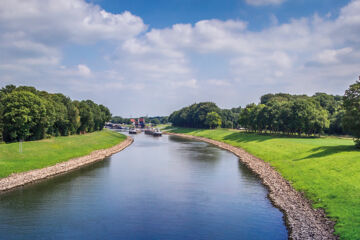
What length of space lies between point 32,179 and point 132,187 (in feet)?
50.9

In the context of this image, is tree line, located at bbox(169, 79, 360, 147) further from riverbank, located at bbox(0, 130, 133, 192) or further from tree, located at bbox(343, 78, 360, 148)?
riverbank, located at bbox(0, 130, 133, 192)

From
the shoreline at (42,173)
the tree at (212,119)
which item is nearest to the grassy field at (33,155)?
the shoreline at (42,173)

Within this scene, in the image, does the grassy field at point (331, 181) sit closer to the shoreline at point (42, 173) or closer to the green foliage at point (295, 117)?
the green foliage at point (295, 117)

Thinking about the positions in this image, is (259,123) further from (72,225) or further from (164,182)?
(72,225)

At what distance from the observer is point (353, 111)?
50.2m

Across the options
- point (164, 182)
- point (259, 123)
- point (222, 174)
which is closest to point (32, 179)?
point (164, 182)

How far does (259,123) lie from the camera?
113 metres

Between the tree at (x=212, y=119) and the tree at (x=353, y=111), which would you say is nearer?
the tree at (x=353, y=111)

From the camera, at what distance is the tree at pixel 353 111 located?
49438mm

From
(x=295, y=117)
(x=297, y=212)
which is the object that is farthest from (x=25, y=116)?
(x=295, y=117)

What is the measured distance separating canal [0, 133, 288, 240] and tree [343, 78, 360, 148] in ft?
67.4

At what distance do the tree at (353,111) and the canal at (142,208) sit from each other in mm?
20551

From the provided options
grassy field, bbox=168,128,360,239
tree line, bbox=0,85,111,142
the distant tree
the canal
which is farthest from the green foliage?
the distant tree

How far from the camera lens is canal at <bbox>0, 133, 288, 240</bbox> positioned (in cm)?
2380
